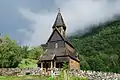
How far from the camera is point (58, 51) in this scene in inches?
2242

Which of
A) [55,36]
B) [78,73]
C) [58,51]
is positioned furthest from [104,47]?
[78,73]

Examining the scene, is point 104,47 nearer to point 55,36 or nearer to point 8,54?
point 55,36

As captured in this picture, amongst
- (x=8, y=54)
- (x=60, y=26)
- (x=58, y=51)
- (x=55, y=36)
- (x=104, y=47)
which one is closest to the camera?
(x=8, y=54)

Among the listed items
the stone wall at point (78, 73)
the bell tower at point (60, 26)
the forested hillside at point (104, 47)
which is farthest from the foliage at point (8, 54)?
the forested hillside at point (104, 47)

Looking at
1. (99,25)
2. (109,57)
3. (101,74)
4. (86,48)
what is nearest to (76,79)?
(101,74)

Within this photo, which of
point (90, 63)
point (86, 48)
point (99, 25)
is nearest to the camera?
point (90, 63)

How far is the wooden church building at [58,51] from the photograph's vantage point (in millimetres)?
55125

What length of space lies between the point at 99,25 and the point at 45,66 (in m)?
87.5

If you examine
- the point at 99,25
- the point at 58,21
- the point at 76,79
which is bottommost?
the point at 76,79

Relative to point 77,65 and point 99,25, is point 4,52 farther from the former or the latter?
point 99,25

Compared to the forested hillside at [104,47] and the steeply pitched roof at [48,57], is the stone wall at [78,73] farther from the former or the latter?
the forested hillside at [104,47]

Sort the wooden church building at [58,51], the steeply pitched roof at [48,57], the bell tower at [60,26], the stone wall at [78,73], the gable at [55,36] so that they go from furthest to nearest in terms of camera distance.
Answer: the bell tower at [60,26] → the gable at [55,36] → the steeply pitched roof at [48,57] → the wooden church building at [58,51] → the stone wall at [78,73]

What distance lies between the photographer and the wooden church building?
55.1 m

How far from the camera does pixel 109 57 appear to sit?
316 ft
